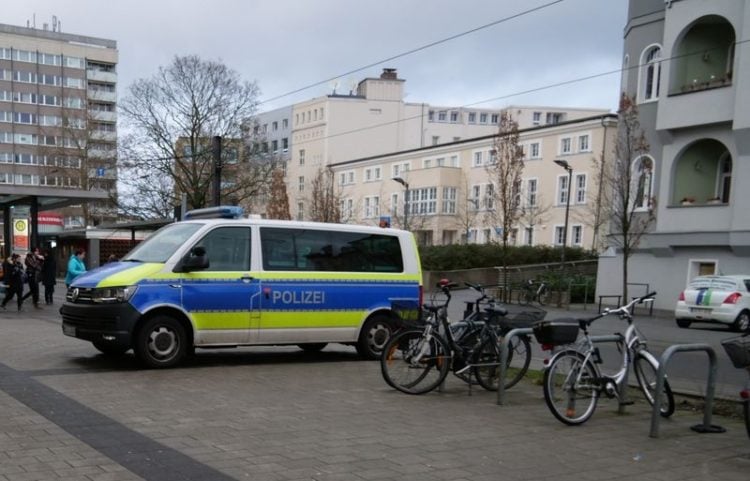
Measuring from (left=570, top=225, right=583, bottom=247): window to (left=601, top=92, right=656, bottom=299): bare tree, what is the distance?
22010 mm

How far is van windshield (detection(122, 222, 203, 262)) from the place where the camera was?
9.09 m

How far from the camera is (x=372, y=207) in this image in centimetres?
6875

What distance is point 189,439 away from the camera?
5582 millimetres

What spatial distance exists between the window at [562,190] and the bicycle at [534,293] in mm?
20744

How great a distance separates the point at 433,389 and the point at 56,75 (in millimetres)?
94624

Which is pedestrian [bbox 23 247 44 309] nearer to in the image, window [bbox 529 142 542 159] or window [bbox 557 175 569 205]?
window [bbox 557 175 569 205]

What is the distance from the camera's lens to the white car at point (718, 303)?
19.5 m

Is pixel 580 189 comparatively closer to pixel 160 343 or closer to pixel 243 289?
pixel 243 289

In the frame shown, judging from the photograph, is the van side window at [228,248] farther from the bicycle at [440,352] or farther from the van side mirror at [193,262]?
the bicycle at [440,352]

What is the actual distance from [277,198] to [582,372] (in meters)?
41.4

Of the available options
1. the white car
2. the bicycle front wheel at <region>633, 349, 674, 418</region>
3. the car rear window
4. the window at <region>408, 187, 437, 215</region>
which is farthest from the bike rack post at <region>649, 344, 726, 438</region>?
the window at <region>408, 187, 437, 215</region>

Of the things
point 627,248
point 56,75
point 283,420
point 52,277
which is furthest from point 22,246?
point 56,75

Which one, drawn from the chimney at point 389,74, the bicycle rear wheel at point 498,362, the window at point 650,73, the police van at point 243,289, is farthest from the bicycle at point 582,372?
the chimney at point 389,74

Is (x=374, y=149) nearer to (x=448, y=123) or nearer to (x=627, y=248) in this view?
(x=448, y=123)
